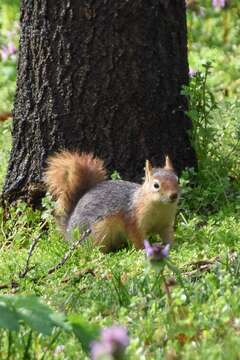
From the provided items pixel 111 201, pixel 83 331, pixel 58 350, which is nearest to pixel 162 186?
pixel 111 201

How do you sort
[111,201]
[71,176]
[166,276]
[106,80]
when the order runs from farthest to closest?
1. [106,80]
2. [71,176]
3. [111,201]
4. [166,276]

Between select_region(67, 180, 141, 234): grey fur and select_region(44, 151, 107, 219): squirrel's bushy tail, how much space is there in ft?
0.29

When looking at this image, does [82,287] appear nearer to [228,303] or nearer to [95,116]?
[228,303]

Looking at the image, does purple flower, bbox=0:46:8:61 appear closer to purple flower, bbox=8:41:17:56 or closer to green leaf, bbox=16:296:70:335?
purple flower, bbox=8:41:17:56

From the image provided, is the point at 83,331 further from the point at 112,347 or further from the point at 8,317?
the point at 112,347

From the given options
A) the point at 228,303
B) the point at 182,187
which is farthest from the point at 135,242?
the point at 228,303

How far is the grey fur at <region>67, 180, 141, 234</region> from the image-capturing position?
17.6 ft

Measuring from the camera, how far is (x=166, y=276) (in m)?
4.30

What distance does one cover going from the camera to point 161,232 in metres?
5.31

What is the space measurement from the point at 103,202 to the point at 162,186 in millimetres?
409

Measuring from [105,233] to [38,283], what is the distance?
0.82 meters

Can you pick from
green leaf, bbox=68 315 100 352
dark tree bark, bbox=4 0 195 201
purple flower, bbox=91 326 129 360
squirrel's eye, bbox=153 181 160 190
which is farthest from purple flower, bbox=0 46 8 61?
purple flower, bbox=91 326 129 360

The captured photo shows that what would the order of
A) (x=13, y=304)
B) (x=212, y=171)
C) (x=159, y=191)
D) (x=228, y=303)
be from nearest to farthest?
1. (x=13, y=304)
2. (x=228, y=303)
3. (x=159, y=191)
4. (x=212, y=171)

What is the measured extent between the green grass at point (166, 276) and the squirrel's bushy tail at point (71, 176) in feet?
0.34
